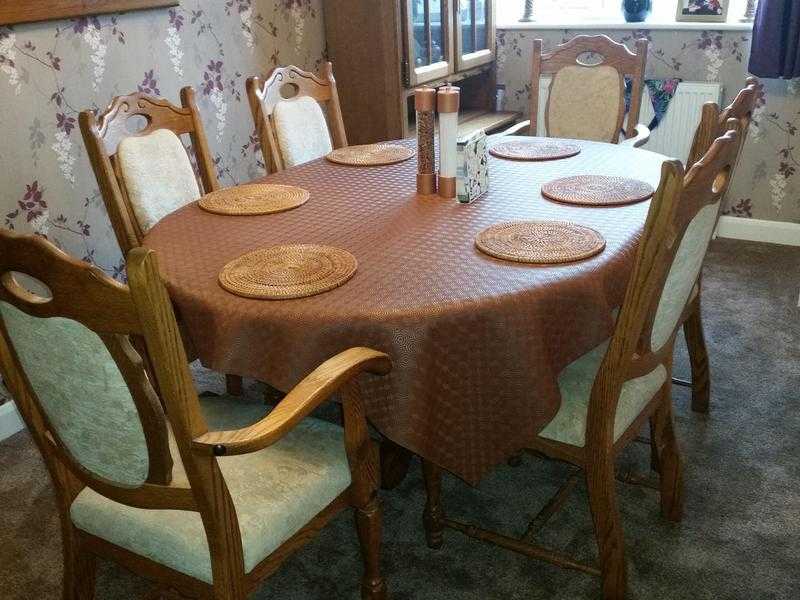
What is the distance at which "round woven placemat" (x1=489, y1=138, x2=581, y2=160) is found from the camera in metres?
2.25

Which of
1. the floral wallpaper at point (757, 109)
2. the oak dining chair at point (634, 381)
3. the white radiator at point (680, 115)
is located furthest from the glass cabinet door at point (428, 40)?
the oak dining chair at point (634, 381)

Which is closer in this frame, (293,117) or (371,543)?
(371,543)

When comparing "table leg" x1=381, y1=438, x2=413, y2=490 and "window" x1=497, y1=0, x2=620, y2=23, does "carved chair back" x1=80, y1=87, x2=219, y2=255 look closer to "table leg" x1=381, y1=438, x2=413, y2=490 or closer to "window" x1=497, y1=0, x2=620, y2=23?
"table leg" x1=381, y1=438, x2=413, y2=490

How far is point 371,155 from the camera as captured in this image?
2.34 meters

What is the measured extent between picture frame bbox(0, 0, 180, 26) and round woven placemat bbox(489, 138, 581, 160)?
1250 millimetres

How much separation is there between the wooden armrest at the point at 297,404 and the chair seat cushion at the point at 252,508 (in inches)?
6.0

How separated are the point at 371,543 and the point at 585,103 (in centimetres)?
196

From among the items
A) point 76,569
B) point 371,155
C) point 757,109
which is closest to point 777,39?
point 757,109

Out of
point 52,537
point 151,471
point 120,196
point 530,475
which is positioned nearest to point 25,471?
point 52,537

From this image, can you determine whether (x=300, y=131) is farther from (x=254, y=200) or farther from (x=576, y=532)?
(x=576, y=532)

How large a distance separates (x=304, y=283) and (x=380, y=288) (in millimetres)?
140

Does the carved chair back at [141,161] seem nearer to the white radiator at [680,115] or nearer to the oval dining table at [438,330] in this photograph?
the oval dining table at [438,330]

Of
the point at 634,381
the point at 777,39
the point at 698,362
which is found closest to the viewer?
the point at 634,381

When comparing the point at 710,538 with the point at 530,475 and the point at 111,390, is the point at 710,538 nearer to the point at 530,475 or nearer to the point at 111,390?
the point at 530,475
